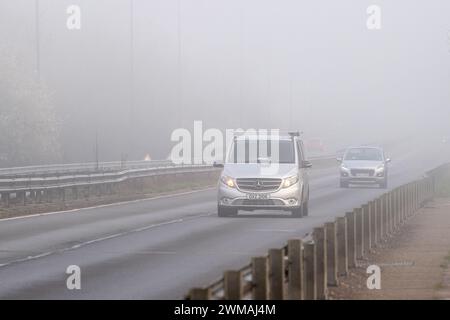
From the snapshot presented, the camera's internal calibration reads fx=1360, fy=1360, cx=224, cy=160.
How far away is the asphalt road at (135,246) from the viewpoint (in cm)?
1677

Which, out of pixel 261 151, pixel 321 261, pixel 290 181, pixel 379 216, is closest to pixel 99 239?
pixel 379 216

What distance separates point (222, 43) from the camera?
172125 millimetres

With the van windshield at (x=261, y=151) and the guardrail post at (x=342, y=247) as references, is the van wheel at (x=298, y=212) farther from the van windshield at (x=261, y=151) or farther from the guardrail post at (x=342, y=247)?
the guardrail post at (x=342, y=247)

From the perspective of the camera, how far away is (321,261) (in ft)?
49.9

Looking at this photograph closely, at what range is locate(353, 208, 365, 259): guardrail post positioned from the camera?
20.0 m

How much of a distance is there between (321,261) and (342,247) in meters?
2.62

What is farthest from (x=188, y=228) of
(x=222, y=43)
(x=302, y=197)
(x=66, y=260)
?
(x=222, y=43)

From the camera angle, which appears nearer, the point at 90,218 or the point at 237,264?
the point at 237,264

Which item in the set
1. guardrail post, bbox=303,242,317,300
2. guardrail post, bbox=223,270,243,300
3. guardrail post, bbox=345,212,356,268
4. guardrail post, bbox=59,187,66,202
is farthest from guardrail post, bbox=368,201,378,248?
guardrail post, bbox=59,187,66,202

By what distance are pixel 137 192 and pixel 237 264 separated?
28.5 metres

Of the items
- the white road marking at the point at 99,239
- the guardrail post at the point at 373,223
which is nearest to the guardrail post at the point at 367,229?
the guardrail post at the point at 373,223

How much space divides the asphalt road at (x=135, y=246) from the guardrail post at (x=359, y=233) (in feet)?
5.54

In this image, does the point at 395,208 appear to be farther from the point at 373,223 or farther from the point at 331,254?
the point at 331,254
